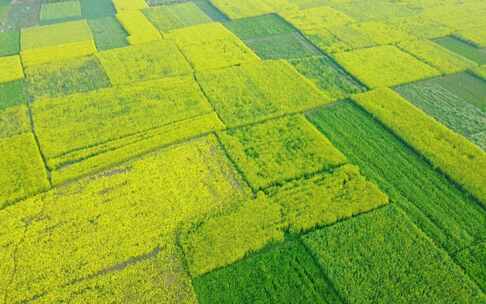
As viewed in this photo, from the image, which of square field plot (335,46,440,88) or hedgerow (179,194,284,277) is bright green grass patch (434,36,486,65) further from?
hedgerow (179,194,284,277)

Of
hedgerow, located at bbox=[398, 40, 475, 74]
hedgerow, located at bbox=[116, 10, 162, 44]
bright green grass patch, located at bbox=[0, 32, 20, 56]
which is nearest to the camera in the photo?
hedgerow, located at bbox=[398, 40, 475, 74]

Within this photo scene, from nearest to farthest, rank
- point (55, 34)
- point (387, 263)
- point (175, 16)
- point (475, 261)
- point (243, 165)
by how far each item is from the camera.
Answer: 1. point (387, 263)
2. point (475, 261)
3. point (243, 165)
4. point (55, 34)
5. point (175, 16)

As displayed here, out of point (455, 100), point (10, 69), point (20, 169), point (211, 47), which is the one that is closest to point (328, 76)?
point (455, 100)

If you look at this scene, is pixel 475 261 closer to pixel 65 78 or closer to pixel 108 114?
pixel 108 114

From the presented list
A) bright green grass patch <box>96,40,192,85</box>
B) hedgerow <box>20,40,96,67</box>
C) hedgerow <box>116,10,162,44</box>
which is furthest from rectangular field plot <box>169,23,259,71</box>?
hedgerow <box>20,40,96,67</box>

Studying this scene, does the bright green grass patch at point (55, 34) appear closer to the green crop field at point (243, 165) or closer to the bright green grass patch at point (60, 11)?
the green crop field at point (243, 165)

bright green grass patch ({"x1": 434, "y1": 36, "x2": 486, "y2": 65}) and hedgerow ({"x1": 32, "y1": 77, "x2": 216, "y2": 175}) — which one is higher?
bright green grass patch ({"x1": 434, "y1": 36, "x2": 486, "y2": 65})

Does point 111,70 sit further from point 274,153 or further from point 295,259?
point 295,259
